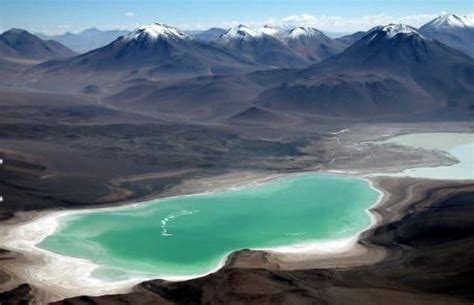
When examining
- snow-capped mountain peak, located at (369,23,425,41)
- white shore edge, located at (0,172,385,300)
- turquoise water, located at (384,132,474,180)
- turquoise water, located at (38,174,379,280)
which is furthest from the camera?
snow-capped mountain peak, located at (369,23,425,41)

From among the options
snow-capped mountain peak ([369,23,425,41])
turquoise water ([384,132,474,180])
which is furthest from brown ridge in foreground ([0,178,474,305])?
snow-capped mountain peak ([369,23,425,41])

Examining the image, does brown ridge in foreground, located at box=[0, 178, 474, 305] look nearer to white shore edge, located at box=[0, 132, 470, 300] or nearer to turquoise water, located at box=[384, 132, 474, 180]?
white shore edge, located at box=[0, 132, 470, 300]

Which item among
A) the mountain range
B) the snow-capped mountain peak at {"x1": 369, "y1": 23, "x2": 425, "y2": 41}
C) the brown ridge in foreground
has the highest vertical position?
the snow-capped mountain peak at {"x1": 369, "y1": 23, "x2": 425, "y2": 41}

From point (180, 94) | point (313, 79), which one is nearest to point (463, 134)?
point (313, 79)

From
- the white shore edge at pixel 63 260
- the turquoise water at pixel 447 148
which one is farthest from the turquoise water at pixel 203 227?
the turquoise water at pixel 447 148

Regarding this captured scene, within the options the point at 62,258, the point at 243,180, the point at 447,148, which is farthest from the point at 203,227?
the point at 447,148

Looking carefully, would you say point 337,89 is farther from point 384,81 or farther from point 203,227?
point 203,227
